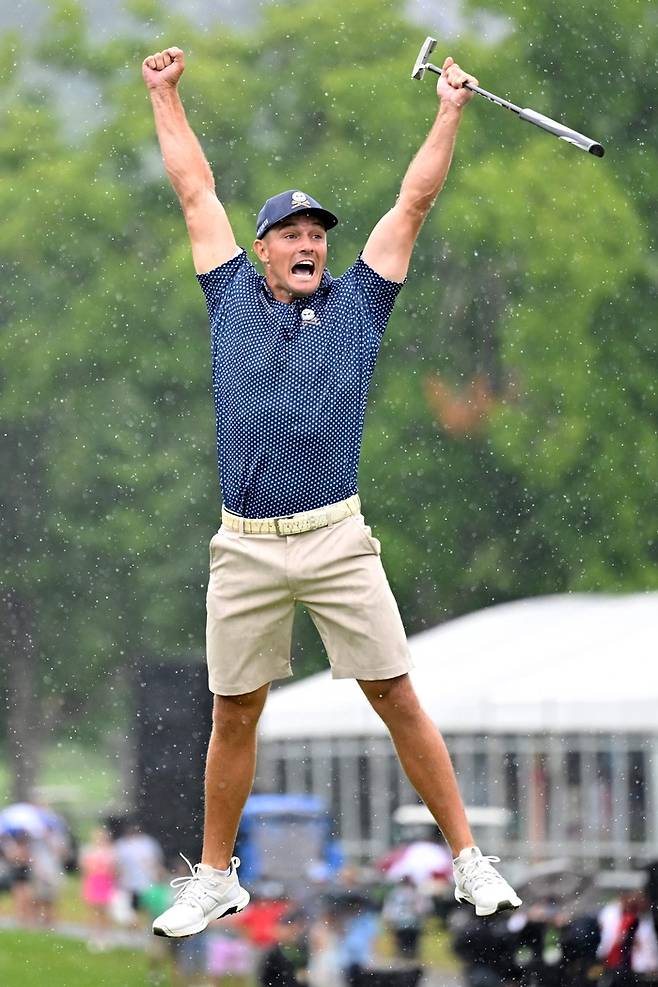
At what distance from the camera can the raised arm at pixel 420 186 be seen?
14.5ft

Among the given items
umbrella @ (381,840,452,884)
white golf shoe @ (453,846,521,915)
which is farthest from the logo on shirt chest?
umbrella @ (381,840,452,884)

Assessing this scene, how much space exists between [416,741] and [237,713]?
47cm

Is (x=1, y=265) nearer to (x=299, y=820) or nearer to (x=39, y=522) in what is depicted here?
(x=39, y=522)

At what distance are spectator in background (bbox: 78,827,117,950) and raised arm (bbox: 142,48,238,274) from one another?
8386 millimetres

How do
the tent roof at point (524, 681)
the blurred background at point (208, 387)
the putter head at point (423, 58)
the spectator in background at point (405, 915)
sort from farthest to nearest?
the blurred background at point (208, 387) < the spectator in background at point (405, 915) < the tent roof at point (524, 681) < the putter head at point (423, 58)

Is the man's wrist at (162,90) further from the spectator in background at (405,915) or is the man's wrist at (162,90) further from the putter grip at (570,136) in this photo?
the spectator in background at (405,915)

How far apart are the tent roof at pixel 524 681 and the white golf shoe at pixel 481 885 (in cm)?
604

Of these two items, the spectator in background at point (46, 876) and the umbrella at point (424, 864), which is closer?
the umbrella at point (424, 864)

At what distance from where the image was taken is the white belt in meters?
4.43

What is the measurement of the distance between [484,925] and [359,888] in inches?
37.4

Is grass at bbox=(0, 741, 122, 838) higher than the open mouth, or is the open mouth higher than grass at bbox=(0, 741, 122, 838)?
the open mouth

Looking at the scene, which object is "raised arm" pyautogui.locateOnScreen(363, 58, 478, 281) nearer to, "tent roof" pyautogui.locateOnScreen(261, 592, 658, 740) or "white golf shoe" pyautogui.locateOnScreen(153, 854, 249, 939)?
"white golf shoe" pyautogui.locateOnScreen(153, 854, 249, 939)

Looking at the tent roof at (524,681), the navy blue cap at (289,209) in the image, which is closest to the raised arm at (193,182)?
the navy blue cap at (289,209)

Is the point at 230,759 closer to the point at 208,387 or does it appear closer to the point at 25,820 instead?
the point at 25,820
